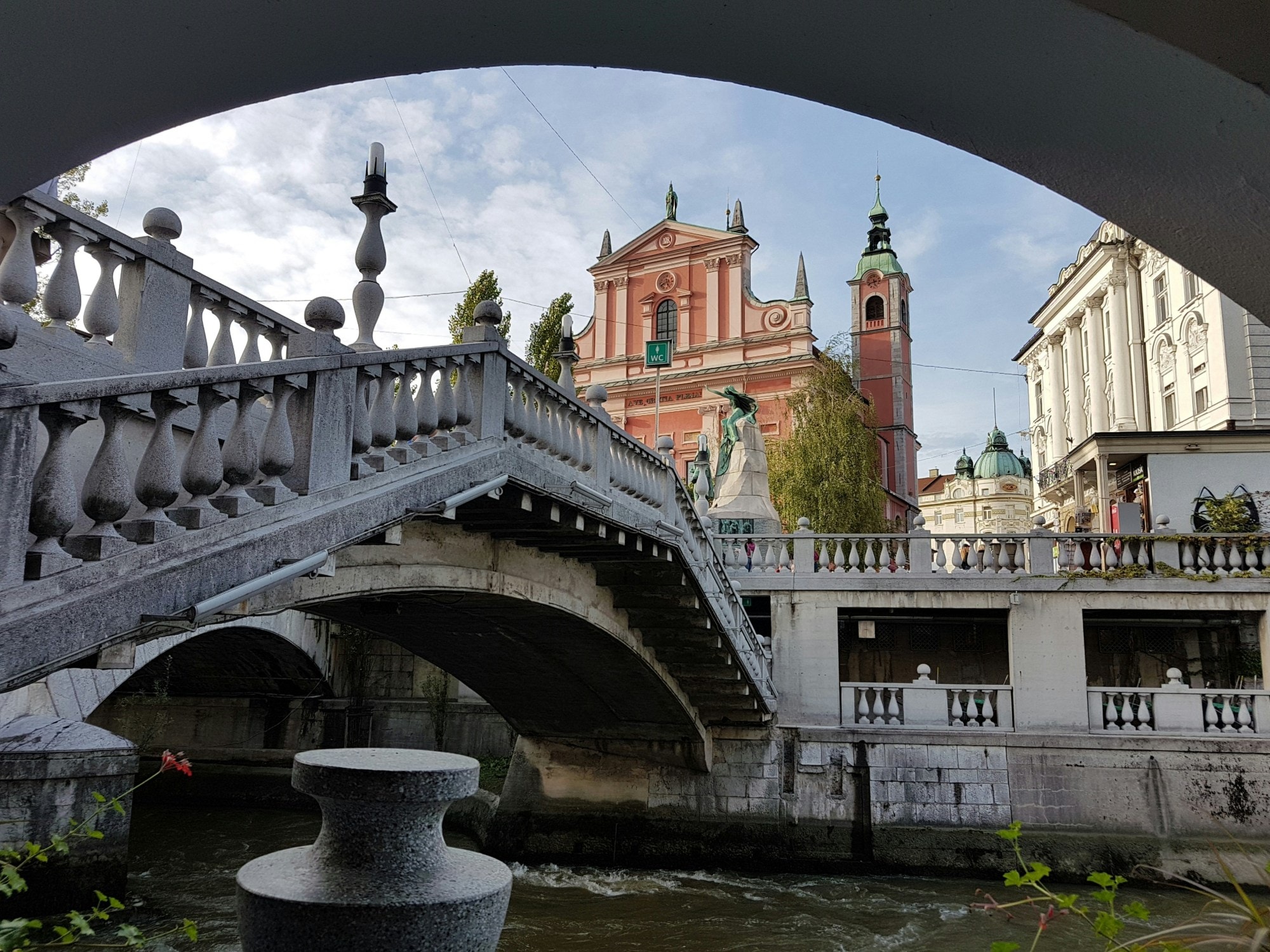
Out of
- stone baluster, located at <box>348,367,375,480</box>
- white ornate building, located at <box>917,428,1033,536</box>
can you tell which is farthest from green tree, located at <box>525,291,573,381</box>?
white ornate building, located at <box>917,428,1033,536</box>

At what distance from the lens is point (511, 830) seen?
A: 14867 millimetres

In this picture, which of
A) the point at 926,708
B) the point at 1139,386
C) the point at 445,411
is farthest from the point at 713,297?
the point at 445,411

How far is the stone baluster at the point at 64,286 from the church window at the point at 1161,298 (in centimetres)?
3257

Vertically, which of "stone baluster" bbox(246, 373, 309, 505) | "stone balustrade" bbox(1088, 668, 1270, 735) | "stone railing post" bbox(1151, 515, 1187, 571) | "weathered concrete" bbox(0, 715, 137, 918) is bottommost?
"weathered concrete" bbox(0, 715, 137, 918)

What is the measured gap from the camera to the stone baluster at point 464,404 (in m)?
6.40

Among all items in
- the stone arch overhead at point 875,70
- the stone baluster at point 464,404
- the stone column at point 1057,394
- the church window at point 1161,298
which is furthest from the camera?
the stone column at point 1057,394

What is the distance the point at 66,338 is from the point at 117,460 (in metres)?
1.40

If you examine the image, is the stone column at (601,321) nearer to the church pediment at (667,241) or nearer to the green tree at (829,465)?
the church pediment at (667,241)

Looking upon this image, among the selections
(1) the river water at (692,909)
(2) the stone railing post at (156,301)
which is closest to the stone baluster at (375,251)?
(2) the stone railing post at (156,301)

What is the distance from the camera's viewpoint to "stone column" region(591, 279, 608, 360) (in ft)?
102

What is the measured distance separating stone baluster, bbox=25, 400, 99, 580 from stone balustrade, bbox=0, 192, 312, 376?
1.09 meters

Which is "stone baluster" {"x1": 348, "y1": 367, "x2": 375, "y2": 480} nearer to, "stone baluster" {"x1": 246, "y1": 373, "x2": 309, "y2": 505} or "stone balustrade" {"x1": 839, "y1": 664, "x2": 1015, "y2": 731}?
"stone baluster" {"x1": 246, "y1": 373, "x2": 309, "y2": 505}

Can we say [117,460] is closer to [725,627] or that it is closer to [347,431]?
[347,431]

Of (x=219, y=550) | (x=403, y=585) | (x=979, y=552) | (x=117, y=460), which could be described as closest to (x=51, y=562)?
(x=117, y=460)
